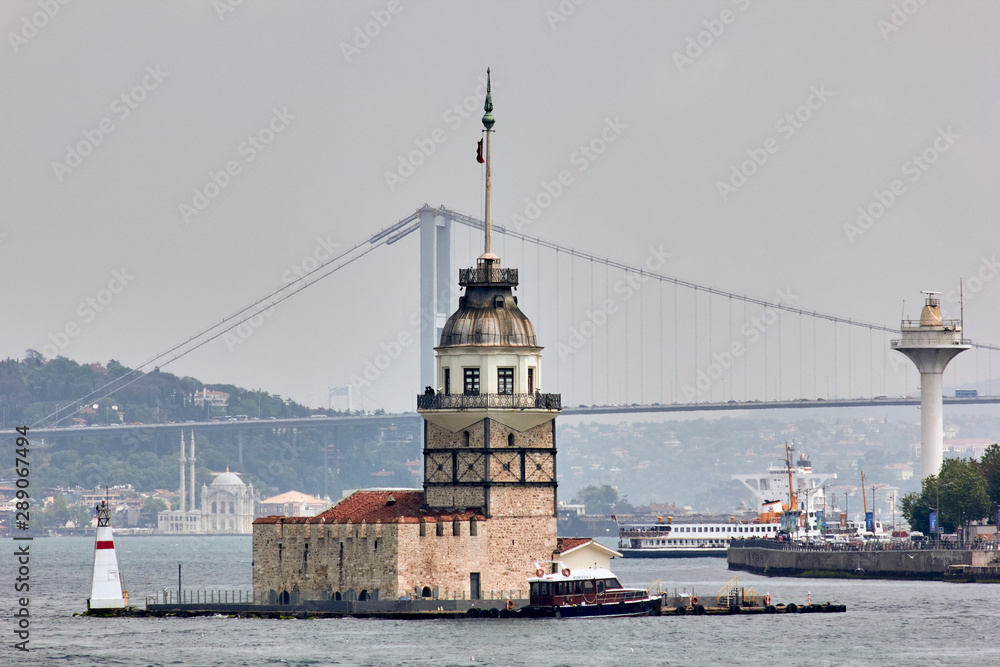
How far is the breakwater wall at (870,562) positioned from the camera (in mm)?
97438

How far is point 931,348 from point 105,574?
5444 centimetres

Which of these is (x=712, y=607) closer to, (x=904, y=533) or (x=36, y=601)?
(x=36, y=601)

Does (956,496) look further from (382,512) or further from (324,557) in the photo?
(324,557)

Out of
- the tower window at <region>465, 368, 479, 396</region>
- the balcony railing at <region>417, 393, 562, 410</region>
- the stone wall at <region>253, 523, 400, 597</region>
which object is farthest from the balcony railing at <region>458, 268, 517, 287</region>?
the stone wall at <region>253, 523, 400, 597</region>

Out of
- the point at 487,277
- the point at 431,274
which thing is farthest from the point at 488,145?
the point at 431,274

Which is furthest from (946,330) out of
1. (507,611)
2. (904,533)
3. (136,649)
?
(136,649)

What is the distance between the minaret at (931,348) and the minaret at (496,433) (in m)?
47.1

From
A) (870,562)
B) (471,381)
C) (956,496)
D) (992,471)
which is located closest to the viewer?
(471,381)

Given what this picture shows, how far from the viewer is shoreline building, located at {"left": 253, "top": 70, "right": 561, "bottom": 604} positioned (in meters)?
64.3

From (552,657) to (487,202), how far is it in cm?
1572

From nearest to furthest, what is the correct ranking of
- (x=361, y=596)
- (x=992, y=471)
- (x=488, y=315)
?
(x=361, y=596)
(x=488, y=315)
(x=992, y=471)

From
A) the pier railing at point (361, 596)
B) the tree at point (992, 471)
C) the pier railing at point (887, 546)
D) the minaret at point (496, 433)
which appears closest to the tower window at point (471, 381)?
the minaret at point (496, 433)

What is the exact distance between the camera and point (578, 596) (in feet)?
214

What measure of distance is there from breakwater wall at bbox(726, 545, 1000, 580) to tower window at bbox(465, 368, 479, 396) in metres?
38.0
